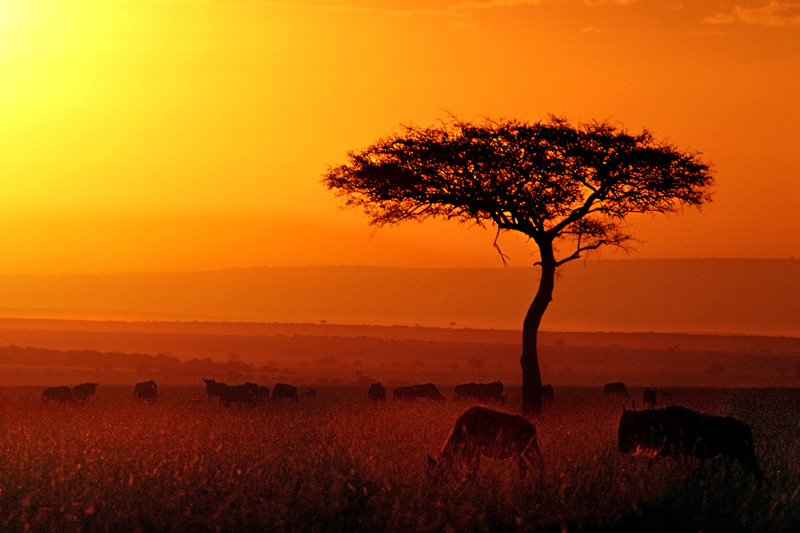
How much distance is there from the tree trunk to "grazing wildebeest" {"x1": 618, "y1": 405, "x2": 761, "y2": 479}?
40.0 ft

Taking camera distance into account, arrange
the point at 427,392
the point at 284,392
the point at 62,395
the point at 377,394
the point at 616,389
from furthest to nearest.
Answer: the point at 616,389 < the point at 284,392 < the point at 377,394 < the point at 427,392 < the point at 62,395

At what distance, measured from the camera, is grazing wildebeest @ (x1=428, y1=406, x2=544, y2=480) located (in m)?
16.5

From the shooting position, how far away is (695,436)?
17859 millimetres

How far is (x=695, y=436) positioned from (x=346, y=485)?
6146 mm

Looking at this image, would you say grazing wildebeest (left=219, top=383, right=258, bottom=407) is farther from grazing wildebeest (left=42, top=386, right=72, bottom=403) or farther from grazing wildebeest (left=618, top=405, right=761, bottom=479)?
grazing wildebeest (left=618, top=405, right=761, bottom=479)

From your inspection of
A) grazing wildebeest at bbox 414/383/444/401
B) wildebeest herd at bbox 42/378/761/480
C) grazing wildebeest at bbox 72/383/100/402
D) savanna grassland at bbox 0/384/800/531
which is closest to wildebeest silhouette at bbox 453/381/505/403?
grazing wildebeest at bbox 414/383/444/401

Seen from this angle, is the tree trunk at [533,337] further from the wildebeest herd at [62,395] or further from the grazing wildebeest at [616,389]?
the wildebeest herd at [62,395]

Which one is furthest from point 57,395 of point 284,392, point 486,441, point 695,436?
point 695,436

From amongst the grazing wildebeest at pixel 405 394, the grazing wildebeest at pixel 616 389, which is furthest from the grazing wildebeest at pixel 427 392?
the grazing wildebeest at pixel 616 389

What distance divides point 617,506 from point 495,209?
57.8 feet

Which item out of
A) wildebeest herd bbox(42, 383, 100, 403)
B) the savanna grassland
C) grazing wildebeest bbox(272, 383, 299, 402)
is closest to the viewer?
the savanna grassland

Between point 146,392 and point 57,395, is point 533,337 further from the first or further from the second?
point 57,395

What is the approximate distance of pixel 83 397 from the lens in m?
36.7

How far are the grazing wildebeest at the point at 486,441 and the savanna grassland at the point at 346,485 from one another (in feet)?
1.04
